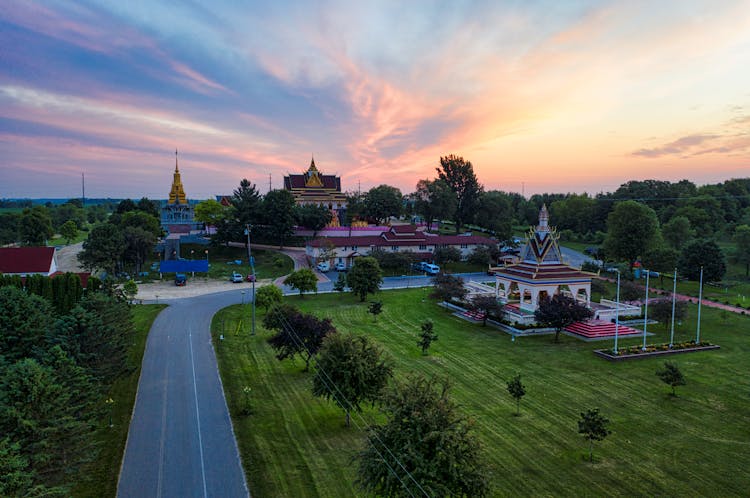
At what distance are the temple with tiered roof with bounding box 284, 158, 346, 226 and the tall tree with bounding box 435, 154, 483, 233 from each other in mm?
24079

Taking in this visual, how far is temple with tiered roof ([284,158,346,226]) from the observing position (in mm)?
102562

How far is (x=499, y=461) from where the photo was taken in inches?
698

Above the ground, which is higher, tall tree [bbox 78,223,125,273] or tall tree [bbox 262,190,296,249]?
tall tree [bbox 262,190,296,249]

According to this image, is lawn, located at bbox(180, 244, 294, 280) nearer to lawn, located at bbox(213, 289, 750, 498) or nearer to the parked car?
the parked car

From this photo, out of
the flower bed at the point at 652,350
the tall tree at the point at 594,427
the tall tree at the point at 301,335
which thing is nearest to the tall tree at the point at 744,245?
the flower bed at the point at 652,350

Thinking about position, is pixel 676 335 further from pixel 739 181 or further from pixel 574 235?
pixel 739 181

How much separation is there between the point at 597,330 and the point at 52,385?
110 ft

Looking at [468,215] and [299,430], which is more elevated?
[468,215]

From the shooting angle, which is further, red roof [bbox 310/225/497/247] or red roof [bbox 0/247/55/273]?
red roof [bbox 310/225/497/247]

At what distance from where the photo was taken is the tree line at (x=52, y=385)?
12953mm

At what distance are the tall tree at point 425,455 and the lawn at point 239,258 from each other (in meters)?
48.2

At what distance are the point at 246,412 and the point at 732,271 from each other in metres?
70.8

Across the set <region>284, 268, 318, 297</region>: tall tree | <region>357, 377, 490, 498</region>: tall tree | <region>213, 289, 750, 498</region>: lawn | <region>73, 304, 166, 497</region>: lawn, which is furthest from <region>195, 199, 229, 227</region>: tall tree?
<region>357, 377, 490, 498</region>: tall tree

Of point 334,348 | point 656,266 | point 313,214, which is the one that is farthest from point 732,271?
point 334,348
